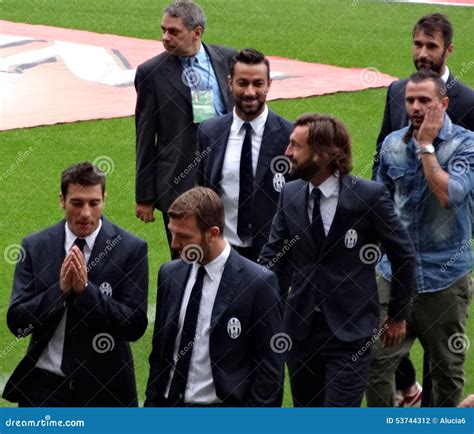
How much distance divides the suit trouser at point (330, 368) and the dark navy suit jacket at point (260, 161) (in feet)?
4.75

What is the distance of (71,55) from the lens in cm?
2042

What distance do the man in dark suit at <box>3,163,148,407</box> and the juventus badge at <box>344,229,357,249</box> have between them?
3.51 feet

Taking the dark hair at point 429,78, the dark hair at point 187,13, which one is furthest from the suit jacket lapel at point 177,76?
the dark hair at point 429,78

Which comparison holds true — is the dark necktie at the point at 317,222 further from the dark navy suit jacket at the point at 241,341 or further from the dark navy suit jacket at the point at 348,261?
the dark navy suit jacket at the point at 241,341

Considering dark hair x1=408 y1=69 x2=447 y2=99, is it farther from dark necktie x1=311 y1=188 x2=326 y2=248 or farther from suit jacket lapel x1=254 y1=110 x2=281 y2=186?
suit jacket lapel x1=254 y1=110 x2=281 y2=186

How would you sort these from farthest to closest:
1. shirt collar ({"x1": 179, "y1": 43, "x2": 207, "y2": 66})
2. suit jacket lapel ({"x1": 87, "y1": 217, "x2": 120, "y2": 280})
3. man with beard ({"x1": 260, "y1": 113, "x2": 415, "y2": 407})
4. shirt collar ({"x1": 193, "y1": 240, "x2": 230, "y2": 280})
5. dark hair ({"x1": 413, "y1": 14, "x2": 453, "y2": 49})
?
shirt collar ({"x1": 179, "y1": 43, "x2": 207, "y2": 66}) → dark hair ({"x1": 413, "y1": 14, "x2": 453, "y2": 49}) → man with beard ({"x1": 260, "y1": 113, "x2": 415, "y2": 407}) → suit jacket lapel ({"x1": 87, "y1": 217, "x2": 120, "y2": 280}) → shirt collar ({"x1": 193, "y1": 240, "x2": 230, "y2": 280})

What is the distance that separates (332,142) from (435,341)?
1.41 m

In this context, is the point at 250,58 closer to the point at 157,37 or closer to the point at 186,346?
the point at 186,346

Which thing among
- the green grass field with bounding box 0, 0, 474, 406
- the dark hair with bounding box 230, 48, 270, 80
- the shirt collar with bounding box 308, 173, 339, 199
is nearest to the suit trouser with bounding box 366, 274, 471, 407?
the shirt collar with bounding box 308, 173, 339, 199

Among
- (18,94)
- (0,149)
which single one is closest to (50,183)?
(0,149)

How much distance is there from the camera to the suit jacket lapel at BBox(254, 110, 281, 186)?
8969 mm

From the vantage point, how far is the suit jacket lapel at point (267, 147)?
8969 mm

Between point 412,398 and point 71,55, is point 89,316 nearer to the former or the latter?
point 412,398

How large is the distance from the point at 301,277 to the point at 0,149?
8.45 m
